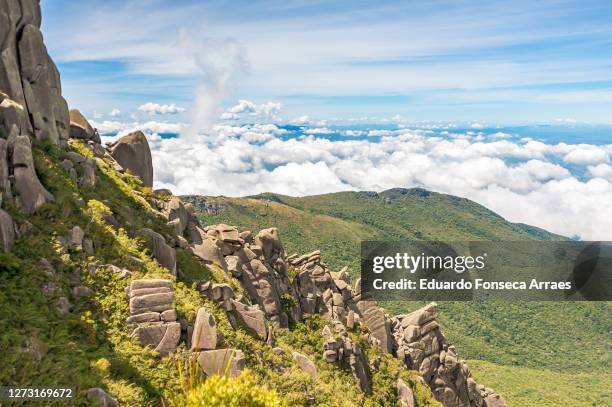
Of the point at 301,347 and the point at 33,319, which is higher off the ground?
the point at 33,319

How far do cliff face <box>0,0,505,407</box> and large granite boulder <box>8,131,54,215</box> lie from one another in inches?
3.0

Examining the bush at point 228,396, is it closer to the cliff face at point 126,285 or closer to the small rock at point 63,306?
the cliff face at point 126,285

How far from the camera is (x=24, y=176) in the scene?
24.8 metres

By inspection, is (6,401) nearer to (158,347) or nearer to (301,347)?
(158,347)

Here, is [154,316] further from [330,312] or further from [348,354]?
[330,312]

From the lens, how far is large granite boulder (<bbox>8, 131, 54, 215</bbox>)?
24.6 m

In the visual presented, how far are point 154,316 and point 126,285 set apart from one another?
298 cm

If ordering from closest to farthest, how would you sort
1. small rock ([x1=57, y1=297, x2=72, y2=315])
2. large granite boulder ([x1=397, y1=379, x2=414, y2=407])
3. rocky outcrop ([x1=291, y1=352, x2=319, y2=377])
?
small rock ([x1=57, y1=297, x2=72, y2=315])
rocky outcrop ([x1=291, y1=352, x2=319, y2=377])
large granite boulder ([x1=397, y1=379, x2=414, y2=407])

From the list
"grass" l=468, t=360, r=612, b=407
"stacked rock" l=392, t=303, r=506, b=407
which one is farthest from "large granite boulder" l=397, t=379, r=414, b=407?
"grass" l=468, t=360, r=612, b=407

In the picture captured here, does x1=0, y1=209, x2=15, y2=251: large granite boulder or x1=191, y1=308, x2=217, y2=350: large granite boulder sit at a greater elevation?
x1=0, y1=209, x2=15, y2=251: large granite boulder

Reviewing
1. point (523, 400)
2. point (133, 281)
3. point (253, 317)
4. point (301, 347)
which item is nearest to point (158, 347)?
point (133, 281)

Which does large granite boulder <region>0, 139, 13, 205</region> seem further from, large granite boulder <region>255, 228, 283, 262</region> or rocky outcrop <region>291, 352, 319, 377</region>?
large granite boulder <region>255, 228, 283, 262</region>

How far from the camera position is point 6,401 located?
50.4 feet

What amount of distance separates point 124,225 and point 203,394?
65.3 feet
